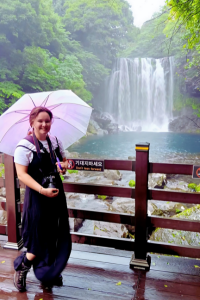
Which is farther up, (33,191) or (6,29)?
(6,29)

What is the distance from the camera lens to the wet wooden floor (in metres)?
1.71

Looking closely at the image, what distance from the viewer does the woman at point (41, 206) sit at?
149 cm

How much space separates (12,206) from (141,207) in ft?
4.26

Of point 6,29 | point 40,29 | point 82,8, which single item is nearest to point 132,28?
point 82,8

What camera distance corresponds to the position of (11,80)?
15547 mm

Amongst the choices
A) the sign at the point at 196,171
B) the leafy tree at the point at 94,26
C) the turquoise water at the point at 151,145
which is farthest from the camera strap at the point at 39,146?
the leafy tree at the point at 94,26

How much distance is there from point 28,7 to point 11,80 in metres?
4.94

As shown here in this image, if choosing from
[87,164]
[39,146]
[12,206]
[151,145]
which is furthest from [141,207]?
[151,145]

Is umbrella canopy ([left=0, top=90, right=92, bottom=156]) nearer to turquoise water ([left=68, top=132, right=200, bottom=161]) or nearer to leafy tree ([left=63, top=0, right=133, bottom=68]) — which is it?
turquoise water ([left=68, top=132, right=200, bottom=161])

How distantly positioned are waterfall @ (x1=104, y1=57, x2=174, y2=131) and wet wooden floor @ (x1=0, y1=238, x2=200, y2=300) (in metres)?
21.1

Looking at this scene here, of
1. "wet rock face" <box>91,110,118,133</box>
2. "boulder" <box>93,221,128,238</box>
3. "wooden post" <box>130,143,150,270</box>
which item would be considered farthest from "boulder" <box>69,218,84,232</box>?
"wet rock face" <box>91,110,118,133</box>

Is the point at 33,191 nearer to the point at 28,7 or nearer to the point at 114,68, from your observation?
the point at 28,7

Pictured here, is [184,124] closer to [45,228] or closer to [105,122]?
[105,122]

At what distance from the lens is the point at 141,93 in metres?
23.4
